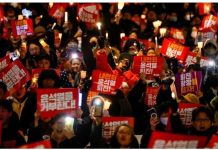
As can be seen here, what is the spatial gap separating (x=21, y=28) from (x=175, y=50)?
3.36 m

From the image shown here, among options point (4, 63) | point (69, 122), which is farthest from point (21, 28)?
point (69, 122)

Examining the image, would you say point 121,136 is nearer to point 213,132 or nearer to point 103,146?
point 103,146

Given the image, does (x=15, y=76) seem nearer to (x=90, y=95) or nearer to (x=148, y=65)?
(x=90, y=95)

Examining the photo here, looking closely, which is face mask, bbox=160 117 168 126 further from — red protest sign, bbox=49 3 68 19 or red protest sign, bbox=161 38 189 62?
red protest sign, bbox=49 3 68 19

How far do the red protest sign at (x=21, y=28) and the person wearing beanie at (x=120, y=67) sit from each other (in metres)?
2.84

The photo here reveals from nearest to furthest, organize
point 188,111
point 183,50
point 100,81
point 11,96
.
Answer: point 188,111, point 11,96, point 100,81, point 183,50

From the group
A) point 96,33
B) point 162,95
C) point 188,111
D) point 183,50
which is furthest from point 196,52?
point 188,111

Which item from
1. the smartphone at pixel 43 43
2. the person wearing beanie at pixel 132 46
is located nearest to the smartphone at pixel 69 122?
the person wearing beanie at pixel 132 46

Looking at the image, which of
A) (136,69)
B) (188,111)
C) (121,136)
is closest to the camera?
(121,136)

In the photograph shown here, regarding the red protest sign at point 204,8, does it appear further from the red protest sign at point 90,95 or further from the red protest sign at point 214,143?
the red protest sign at point 214,143

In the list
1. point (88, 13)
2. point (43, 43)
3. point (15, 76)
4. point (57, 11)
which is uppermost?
point (57, 11)

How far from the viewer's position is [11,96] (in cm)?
736

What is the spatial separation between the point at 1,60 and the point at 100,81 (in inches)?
70.2

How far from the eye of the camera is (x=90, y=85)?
798 centimetres
